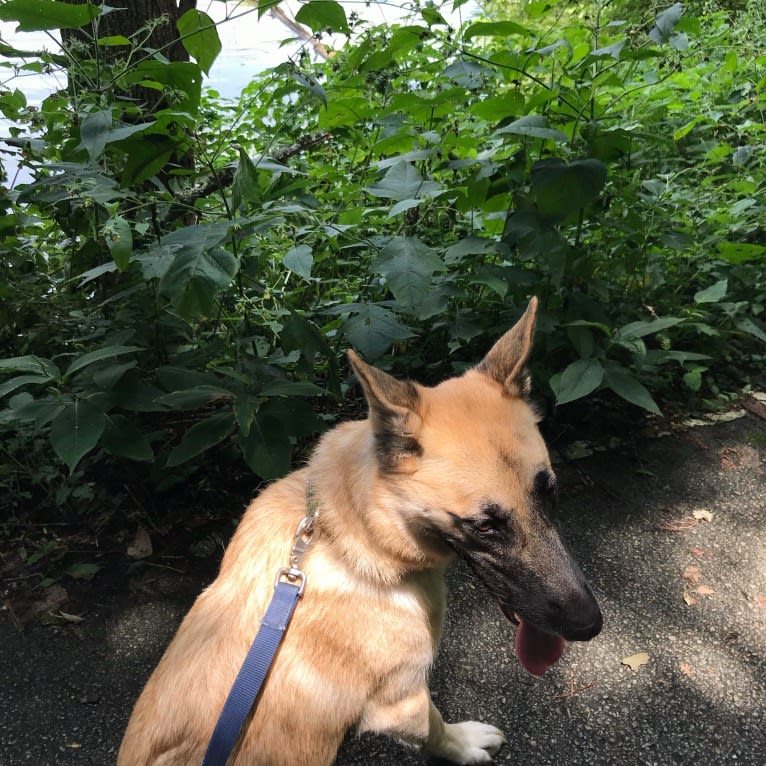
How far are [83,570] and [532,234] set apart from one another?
9.05ft

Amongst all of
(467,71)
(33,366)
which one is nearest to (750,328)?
(467,71)

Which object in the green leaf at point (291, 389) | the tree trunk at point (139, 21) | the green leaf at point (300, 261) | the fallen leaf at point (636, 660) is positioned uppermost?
the tree trunk at point (139, 21)

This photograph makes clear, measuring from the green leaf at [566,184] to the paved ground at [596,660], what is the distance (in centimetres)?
163

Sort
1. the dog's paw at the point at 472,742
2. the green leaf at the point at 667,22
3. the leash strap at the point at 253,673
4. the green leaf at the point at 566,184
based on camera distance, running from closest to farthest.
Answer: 1. the leash strap at the point at 253,673
2. the dog's paw at the point at 472,742
3. the green leaf at the point at 667,22
4. the green leaf at the point at 566,184

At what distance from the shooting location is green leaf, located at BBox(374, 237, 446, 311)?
2318 millimetres

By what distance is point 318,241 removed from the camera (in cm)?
312

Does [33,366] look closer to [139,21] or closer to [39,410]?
[39,410]

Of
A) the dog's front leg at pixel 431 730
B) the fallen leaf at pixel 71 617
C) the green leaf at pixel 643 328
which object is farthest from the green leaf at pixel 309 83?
the fallen leaf at pixel 71 617

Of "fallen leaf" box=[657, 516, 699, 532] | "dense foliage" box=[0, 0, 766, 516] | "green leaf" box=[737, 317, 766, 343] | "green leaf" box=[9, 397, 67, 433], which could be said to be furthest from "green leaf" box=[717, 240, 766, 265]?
"green leaf" box=[9, 397, 67, 433]

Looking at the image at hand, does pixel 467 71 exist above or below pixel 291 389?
above

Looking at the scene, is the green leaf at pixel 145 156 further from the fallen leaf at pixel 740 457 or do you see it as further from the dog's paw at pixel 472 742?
the fallen leaf at pixel 740 457

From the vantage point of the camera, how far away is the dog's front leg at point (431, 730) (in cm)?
184

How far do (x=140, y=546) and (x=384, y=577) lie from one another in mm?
1740

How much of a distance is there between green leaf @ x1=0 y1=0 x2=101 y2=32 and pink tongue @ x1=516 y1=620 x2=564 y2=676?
2467 millimetres
